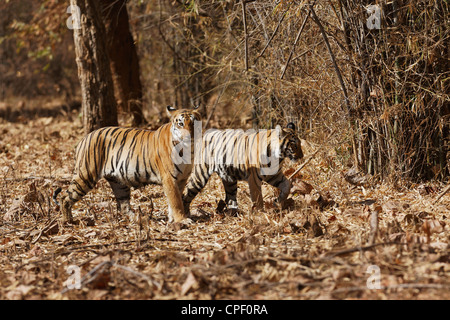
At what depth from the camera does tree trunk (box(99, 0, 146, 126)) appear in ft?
34.7

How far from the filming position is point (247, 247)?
390cm

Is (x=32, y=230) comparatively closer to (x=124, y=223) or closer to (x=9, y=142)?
(x=124, y=223)

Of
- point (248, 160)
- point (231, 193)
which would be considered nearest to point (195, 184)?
point (231, 193)

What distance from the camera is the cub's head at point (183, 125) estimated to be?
507 cm

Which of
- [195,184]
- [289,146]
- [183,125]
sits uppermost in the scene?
[183,125]

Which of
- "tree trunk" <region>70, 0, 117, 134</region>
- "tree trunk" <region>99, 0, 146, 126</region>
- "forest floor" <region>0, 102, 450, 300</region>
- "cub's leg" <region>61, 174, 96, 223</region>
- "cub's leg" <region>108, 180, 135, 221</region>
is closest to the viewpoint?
"forest floor" <region>0, 102, 450, 300</region>

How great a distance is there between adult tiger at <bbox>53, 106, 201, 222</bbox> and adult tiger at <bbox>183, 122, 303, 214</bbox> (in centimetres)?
35

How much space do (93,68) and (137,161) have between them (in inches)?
116

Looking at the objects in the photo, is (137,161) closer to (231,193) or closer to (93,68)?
(231,193)

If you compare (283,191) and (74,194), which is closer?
(283,191)

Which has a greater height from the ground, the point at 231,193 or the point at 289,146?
the point at 289,146

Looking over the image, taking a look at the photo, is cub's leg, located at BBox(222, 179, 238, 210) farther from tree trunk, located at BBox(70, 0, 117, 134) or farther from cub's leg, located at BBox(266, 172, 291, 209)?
tree trunk, located at BBox(70, 0, 117, 134)

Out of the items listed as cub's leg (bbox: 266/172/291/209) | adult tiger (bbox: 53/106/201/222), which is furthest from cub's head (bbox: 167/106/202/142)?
cub's leg (bbox: 266/172/291/209)

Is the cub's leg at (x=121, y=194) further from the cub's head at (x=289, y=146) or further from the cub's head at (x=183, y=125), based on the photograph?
the cub's head at (x=289, y=146)
